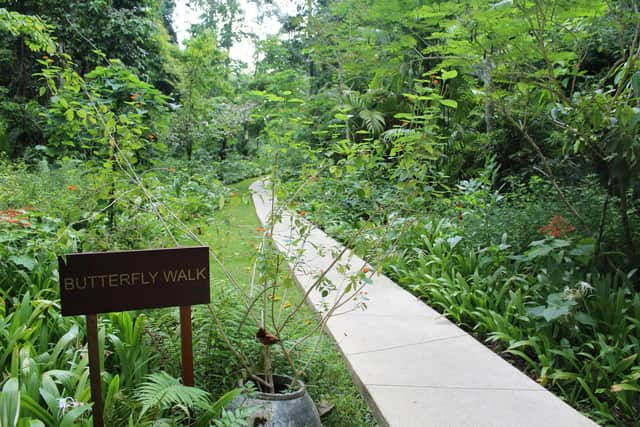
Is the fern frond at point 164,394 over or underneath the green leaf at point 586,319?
over

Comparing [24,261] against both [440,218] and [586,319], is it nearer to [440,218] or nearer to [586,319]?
[586,319]

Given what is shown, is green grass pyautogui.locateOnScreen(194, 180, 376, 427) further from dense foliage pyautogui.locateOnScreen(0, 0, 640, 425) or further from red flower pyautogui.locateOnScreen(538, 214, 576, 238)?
red flower pyautogui.locateOnScreen(538, 214, 576, 238)

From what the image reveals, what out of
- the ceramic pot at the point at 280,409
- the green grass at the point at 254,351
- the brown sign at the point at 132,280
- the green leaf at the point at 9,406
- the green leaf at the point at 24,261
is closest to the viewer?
the green leaf at the point at 9,406

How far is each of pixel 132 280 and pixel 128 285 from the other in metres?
0.03

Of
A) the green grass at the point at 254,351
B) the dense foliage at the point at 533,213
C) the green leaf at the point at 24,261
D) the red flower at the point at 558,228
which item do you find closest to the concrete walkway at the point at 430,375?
the green grass at the point at 254,351

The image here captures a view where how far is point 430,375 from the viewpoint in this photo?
2861 mm

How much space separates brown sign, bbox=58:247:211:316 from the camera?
1.87 metres

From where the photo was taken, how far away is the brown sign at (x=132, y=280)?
6.12ft

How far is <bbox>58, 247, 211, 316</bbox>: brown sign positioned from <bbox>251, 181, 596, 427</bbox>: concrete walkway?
0.57m

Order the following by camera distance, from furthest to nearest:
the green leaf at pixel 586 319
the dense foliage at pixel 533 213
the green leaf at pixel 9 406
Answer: the green leaf at pixel 586 319 → the dense foliage at pixel 533 213 → the green leaf at pixel 9 406

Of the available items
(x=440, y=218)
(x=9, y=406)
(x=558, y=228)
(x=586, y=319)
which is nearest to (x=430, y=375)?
(x=586, y=319)

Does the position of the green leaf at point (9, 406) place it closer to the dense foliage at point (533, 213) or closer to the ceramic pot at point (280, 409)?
the ceramic pot at point (280, 409)

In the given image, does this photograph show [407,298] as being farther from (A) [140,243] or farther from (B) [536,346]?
(A) [140,243]

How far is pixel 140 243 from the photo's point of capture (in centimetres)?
336
